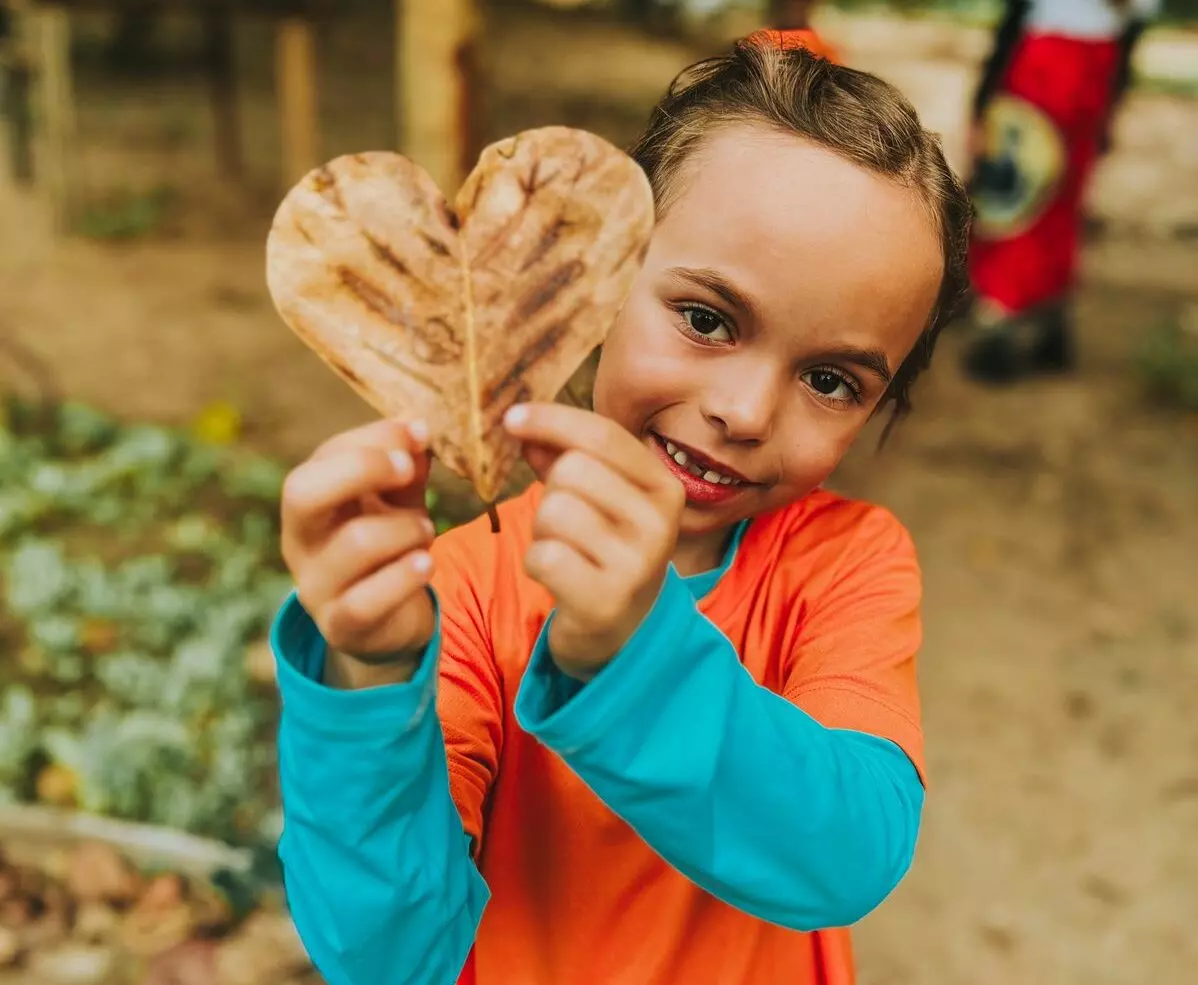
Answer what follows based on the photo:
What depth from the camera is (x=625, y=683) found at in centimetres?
68

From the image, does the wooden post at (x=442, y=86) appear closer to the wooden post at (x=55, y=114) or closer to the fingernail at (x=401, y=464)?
the fingernail at (x=401, y=464)

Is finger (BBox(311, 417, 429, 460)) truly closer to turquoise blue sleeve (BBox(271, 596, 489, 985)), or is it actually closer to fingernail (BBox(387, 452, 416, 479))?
fingernail (BBox(387, 452, 416, 479))

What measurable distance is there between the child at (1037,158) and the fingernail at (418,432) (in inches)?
168

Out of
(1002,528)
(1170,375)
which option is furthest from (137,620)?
(1170,375)

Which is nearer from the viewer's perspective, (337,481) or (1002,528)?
(337,481)

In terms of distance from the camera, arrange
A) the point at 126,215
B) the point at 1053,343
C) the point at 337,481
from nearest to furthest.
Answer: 1. the point at 337,481
2. the point at 1053,343
3. the point at 126,215

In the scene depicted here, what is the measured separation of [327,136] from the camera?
22.5 ft

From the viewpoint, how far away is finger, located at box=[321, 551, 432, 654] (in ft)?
2.14

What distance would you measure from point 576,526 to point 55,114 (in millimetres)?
5299

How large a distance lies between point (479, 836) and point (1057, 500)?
336cm

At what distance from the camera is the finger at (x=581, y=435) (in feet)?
2.15

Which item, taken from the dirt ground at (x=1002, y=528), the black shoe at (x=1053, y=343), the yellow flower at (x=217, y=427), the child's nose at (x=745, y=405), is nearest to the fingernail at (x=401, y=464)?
the child's nose at (x=745, y=405)

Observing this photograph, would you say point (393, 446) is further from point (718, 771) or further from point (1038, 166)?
point (1038, 166)

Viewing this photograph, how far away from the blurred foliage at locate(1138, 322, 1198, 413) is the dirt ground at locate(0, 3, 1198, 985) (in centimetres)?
9
